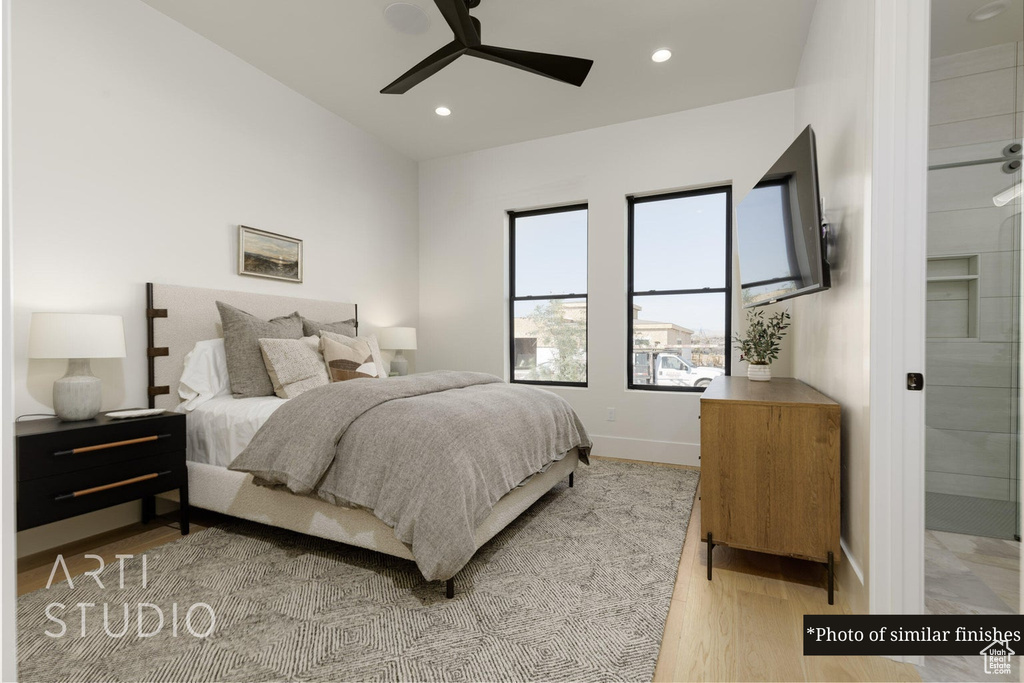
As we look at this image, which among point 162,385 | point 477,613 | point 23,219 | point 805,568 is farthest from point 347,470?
point 805,568

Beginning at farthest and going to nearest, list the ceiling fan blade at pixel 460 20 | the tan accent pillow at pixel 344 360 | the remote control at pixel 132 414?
the tan accent pillow at pixel 344 360, the remote control at pixel 132 414, the ceiling fan blade at pixel 460 20

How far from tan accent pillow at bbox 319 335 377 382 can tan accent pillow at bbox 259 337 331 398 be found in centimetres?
11

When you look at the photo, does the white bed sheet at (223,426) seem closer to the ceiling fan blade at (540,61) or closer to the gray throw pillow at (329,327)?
the gray throw pillow at (329,327)

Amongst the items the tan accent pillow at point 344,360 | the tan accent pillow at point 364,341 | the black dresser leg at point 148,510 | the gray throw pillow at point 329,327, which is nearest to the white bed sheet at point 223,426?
the black dresser leg at point 148,510

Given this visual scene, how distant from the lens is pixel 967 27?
230 cm

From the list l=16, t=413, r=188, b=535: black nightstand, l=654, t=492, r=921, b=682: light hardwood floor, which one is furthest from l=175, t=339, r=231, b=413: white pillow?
l=654, t=492, r=921, b=682: light hardwood floor

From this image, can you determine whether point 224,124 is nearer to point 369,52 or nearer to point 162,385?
point 369,52

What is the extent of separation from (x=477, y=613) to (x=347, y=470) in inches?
29.7

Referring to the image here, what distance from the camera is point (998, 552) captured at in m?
2.14

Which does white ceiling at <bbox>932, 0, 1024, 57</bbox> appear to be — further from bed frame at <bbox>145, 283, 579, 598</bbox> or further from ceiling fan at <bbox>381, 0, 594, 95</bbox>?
bed frame at <bbox>145, 283, 579, 598</bbox>

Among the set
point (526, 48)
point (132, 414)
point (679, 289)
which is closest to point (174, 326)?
point (132, 414)

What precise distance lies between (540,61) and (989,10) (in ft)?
6.84

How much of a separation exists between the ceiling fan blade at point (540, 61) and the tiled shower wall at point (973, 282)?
1902 mm

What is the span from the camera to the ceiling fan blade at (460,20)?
6.84 feet
